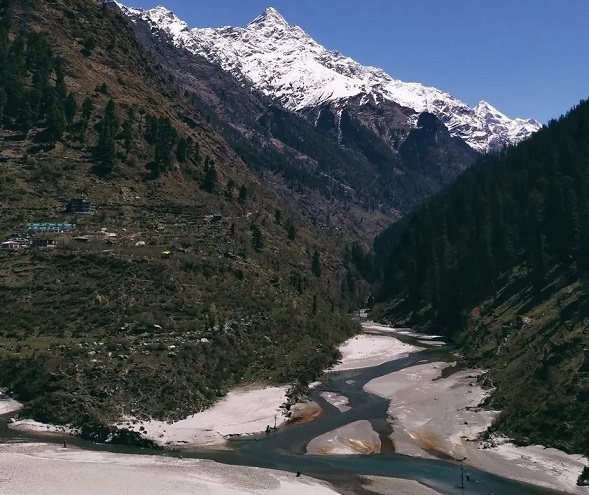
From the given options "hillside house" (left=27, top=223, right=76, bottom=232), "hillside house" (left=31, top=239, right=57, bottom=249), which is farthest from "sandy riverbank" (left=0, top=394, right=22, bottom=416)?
"hillside house" (left=27, top=223, right=76, bottom=232)

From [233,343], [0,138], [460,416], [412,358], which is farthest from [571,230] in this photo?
[0,138]

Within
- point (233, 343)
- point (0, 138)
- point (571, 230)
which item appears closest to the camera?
point (233, 343)

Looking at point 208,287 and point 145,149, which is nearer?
point 208,287

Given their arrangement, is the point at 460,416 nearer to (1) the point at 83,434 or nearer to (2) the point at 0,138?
(1) the point at 83,434

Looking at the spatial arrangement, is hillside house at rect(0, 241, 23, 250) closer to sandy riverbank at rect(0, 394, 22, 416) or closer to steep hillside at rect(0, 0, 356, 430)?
steep hillside at rect(0, 0, 356, 430)

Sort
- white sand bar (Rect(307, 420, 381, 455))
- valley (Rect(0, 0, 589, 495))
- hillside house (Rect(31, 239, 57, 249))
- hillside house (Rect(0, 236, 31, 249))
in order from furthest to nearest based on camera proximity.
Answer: hillside house (Rect(31, 239, 57, 249)) < hillside house (Rect(0, 236, 31, 249)) < white sand bar (Rect(307, 420, 381, 455)) < valley (Rect(0, 0, 589, 495))

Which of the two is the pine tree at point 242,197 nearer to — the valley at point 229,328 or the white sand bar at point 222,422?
the valley at point 229,328

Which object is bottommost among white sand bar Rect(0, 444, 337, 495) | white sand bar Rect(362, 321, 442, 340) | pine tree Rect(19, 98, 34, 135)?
white sand bar Rect(0, 444, 337, 495)
